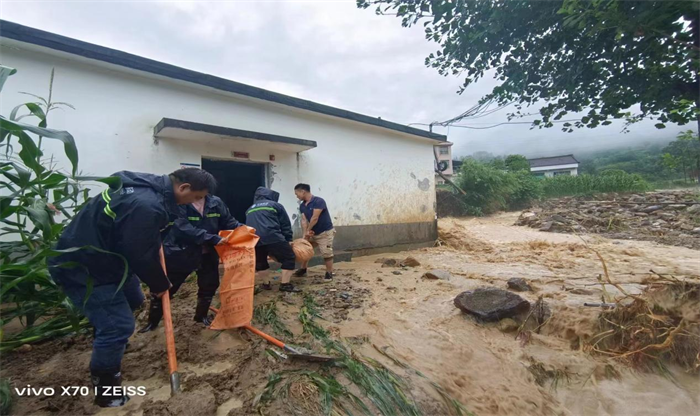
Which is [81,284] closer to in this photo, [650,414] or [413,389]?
[413,389]

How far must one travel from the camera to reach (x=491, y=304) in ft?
11.9

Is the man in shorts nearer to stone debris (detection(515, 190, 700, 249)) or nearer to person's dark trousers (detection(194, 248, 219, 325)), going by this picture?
person's dark trousers (detection(194, 248, 219, 325))

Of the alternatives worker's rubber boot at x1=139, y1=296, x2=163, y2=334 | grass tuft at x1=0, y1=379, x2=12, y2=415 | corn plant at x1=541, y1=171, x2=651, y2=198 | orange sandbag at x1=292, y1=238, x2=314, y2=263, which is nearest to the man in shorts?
orange sandbag at x1=292, y1=238, x2=314, y2=263

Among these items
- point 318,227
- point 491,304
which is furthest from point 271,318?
point 491,304

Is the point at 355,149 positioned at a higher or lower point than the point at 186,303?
higher

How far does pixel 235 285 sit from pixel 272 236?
1231 mm

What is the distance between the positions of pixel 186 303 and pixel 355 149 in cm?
476

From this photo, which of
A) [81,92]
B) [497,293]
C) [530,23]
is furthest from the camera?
[81,92]

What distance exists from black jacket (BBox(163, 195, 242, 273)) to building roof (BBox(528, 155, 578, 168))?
53608mm

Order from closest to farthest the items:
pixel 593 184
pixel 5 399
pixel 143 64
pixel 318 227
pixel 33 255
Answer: pixel 5 399
pixel 33 255
pixel 143 64
pixel 318 227
pixel 593 184

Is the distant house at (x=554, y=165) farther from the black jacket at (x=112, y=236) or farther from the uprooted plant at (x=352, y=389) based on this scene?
the black jacket at (x=112, y=236)

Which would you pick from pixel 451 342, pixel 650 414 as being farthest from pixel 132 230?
pixel 650 414

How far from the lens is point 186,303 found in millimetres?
3559

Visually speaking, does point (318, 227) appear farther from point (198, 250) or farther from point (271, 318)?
point (198, 250)
